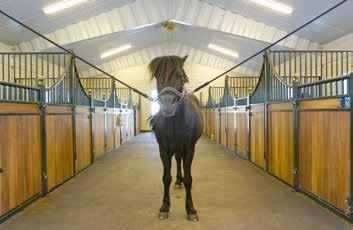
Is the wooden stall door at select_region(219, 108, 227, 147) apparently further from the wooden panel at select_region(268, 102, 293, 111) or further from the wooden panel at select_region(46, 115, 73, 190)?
the wooden panel at select_region(46, 115, 73, 190)

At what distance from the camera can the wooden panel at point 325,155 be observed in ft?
7.21

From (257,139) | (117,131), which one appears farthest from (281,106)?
(117,131)

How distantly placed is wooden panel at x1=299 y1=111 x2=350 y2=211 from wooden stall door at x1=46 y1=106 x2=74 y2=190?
7.51 ft

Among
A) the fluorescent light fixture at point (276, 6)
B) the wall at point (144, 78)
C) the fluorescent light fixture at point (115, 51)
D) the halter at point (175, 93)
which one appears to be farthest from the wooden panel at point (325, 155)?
the wall at point (144, 78)

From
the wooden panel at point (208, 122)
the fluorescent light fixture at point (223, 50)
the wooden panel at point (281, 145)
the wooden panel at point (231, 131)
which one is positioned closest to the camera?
the wooden panel at point (281, 145)

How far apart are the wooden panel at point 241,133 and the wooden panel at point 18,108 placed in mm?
3218

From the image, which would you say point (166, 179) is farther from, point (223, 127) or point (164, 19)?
point (164, 19)

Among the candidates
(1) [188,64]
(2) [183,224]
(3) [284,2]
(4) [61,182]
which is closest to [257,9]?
(3) [284,2]

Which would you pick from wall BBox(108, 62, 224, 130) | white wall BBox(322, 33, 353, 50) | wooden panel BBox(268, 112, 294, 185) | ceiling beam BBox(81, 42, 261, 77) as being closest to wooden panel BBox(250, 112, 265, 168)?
wooden panel BBox(268, 112, 294, 185)

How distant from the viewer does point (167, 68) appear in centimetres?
225

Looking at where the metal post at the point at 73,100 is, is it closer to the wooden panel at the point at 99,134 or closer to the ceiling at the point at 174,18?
the wooden panel at the point at 99,134

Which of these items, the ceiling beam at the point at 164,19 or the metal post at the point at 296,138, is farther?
the ceiling beam at the point at 164,19

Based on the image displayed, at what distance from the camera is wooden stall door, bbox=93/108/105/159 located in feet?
17.0

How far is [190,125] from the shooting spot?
95.6 inches
